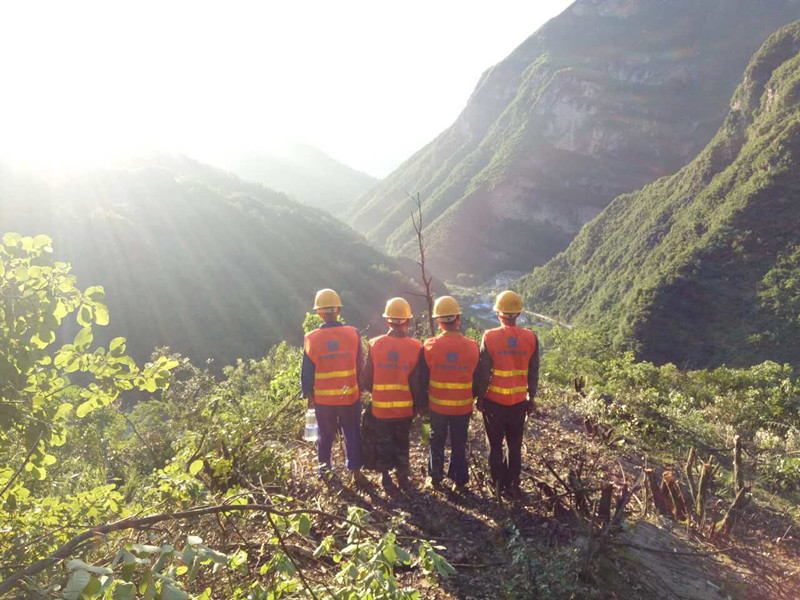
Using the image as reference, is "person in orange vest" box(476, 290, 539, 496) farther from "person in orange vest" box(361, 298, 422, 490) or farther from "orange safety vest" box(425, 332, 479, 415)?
"person in orange vest" box(361, 298, 422, 490)

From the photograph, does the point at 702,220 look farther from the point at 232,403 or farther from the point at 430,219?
the point at 430,219

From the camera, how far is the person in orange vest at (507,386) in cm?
437

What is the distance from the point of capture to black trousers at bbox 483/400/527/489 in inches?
173

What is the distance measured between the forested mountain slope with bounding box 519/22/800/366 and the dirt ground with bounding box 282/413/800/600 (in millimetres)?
55457

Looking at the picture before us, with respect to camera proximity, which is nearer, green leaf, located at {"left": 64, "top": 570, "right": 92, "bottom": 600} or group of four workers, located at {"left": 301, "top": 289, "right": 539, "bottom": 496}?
green leaf, located at {"left": 64, "top": 570, "right": 92, "bottom": 600}

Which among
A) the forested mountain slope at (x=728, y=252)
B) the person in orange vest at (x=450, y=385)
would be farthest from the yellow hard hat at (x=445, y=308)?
the forested mountain slope at (x=728, y=252)

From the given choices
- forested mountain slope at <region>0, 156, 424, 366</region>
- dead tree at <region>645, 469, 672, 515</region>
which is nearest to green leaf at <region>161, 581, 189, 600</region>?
dead tree at <region>645, 469, 672, 515</region>

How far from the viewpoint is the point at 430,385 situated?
4578 millimetres

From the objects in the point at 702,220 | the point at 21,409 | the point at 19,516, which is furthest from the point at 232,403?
the point at 702,220

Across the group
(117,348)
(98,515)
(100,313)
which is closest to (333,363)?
(98,515)

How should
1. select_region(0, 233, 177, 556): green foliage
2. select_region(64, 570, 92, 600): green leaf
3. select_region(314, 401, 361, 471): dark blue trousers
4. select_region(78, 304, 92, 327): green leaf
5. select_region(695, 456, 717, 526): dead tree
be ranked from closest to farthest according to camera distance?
select_region(64, 570, 92, 600): green leaf, select_region(0, 233, 177, 556): green foliage, select_region(78, 304, 92, 327): green leaf, select_region(695, 456, 717, 526): dead tree, select_region(314, 401, 361, 471): dark blue trousers

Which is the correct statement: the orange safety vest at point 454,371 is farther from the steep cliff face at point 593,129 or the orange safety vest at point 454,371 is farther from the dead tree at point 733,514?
the steep cliff face at point 593,129

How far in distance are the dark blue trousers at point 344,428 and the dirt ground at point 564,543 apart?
34 centimetres

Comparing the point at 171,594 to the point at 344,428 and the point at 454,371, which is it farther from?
the point at 344,428
